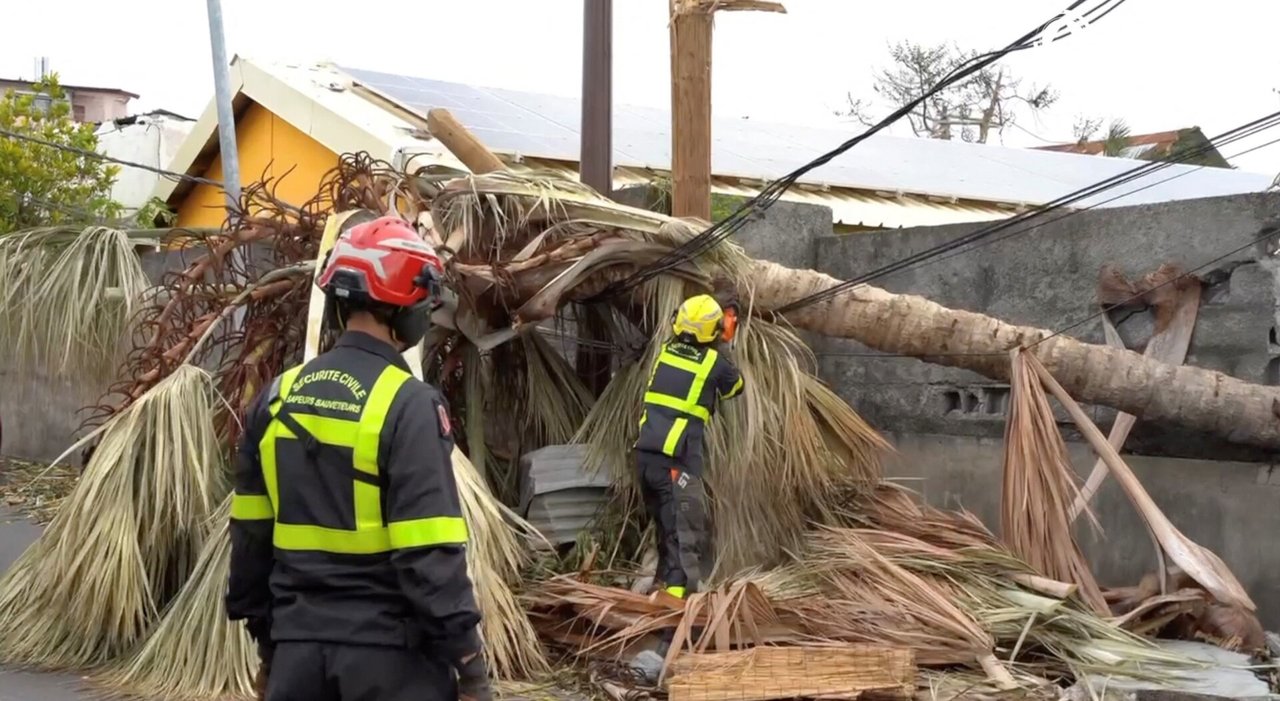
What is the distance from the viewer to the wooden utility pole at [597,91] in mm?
8656

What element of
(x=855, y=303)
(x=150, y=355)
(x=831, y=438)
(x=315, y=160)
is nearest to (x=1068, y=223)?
(x=855, y=303)

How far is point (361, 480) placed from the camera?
316cm

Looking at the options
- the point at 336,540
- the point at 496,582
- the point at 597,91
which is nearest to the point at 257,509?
the point at 336,540

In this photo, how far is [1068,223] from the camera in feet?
24.7

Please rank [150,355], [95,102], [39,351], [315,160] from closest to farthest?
[150,355], [39,351], [315,160], [95,102]

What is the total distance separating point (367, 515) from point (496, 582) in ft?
9.49

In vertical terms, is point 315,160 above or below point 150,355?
above

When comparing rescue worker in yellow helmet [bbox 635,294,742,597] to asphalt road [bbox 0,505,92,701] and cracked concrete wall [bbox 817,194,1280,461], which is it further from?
asphalt road [bbox 0,505,92,701]

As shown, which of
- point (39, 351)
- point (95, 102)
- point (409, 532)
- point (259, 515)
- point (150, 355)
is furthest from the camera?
point (95, 102)

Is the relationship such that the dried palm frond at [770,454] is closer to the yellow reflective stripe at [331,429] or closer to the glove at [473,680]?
the glove at [473,680]

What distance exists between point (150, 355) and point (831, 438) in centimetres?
397

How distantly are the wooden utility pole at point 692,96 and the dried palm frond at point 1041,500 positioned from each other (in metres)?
2.52

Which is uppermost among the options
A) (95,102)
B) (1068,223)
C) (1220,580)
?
(95,102)

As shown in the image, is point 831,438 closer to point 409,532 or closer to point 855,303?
point 855,303
